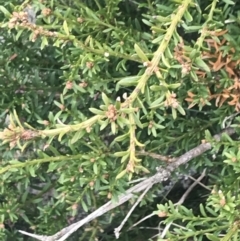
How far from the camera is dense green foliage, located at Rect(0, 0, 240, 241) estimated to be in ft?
3.21

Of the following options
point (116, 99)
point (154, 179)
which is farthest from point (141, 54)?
point (154, 179)

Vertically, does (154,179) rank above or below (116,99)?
below

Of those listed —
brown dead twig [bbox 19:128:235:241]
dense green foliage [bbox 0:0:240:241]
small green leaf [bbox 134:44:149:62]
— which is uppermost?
small green leaf [bbox 134:44:149:62]

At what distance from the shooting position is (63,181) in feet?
4.04

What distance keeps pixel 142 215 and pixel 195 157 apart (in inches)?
15.0

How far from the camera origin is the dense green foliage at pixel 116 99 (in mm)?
979

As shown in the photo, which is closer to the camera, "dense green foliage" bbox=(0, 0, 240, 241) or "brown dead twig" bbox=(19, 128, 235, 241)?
"dense green foliage" bbox=(0, 0, 240, 241)

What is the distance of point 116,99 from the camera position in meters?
1.11

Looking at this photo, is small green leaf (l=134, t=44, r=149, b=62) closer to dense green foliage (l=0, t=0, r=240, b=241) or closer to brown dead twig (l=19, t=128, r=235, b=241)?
dense green foliage (l=0, t=0, r=240, b=241)

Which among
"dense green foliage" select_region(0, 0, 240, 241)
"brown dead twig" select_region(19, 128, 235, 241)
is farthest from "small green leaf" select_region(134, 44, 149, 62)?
"brown dead twig" select_region(19, 128, 235, 241)

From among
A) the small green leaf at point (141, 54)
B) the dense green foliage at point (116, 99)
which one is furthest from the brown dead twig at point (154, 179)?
the small green leaf at point (141, 54)

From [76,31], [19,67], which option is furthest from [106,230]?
[76,31]

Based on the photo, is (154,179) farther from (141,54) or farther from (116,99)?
(141,54)

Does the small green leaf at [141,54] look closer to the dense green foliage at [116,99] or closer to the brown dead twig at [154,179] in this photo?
the dense green foliage at [116,99]
